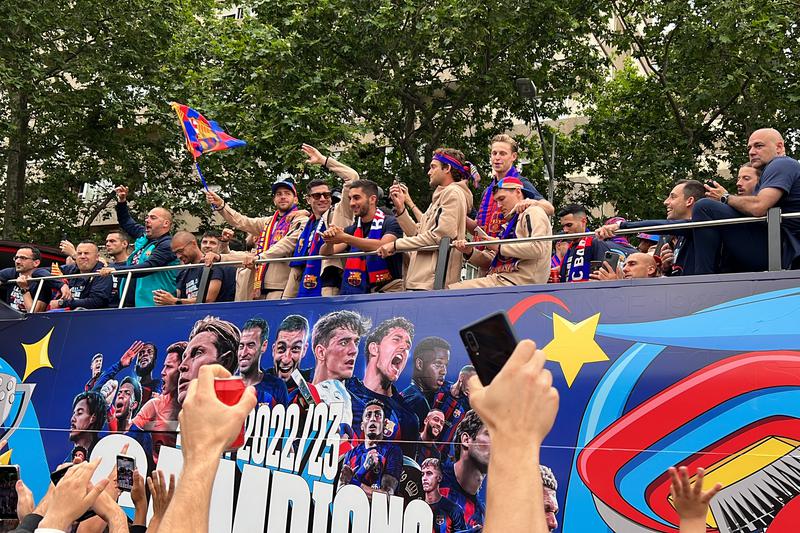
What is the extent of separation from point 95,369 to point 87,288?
1362mm

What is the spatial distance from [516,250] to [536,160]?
1210 cm

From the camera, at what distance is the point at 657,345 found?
554cm

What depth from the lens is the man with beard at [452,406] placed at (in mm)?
6188

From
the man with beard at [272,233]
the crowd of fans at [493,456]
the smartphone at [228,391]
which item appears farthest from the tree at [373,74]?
the smartphone at [228,391]

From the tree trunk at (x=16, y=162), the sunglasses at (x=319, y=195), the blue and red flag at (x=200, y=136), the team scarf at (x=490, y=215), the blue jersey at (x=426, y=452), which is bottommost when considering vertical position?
the blue jersey at (x=426, y=452)

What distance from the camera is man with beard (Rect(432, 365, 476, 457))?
6188 mm

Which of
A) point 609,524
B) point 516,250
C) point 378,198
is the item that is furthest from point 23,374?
point 609,524

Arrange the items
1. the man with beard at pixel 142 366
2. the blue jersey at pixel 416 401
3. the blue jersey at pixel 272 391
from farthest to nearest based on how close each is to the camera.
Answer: the man with beard at pixel 142 366 → the blue jersey at pixel 272 391 → the blue jersey at pixel 416 401

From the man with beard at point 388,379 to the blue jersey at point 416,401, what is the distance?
3cm

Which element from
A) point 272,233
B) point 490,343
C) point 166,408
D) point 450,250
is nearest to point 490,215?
point 450,250

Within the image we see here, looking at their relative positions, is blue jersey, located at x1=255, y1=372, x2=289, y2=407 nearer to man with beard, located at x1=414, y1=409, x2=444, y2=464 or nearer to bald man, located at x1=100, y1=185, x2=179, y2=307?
man with beard, located at x1=414, y1=409, x2=444, y2=464

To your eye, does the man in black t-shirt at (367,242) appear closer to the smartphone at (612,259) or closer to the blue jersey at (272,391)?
the blue jersey at (272,391)

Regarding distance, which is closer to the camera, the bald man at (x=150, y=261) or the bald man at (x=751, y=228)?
the bald man at (x=751, y=228)

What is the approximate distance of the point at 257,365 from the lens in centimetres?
748
